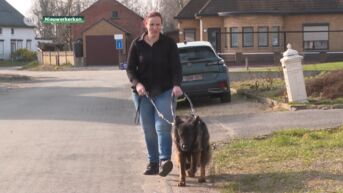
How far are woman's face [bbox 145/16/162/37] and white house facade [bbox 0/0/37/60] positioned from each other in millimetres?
81499

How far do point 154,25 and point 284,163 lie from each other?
7.65 feet

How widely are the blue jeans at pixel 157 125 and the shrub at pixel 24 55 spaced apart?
77.6 meters

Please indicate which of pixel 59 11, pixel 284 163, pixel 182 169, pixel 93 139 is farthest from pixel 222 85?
pixel 59 11

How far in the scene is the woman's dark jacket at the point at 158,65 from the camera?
26.2ft

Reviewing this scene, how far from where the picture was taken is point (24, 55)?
8462 centimetres

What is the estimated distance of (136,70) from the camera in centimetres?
814

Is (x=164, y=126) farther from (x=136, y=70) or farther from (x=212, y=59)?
(x=212, y=59)

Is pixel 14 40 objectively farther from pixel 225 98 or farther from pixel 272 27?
pixel 225 98

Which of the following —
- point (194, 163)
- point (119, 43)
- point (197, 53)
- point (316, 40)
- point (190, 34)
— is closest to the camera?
point (194, 163)

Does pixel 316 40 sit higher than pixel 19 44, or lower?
lower

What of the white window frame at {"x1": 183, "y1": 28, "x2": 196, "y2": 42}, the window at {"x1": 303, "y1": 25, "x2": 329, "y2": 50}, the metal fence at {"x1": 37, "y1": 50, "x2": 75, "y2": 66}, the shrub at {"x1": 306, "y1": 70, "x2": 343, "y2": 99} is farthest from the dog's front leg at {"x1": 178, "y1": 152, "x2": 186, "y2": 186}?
the metal fence at {"x1": 37, "y1": 50, "x2": 75, "y2": 66}

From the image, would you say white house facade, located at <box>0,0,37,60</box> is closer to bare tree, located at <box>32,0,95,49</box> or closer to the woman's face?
bare tree, located at <box>32,0,95,49</box>

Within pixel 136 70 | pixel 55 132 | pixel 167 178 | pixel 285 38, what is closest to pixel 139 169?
pixel 167 178

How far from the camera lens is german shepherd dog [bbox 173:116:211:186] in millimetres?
7352
